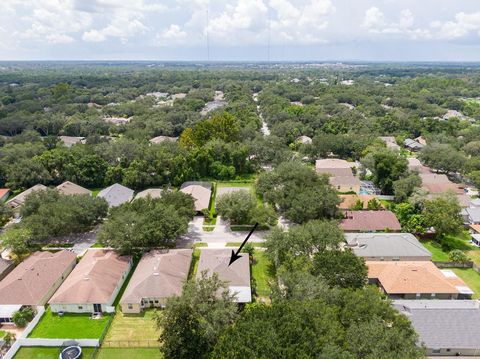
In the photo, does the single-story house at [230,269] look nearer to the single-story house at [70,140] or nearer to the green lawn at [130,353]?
the green lawn at [130,353]

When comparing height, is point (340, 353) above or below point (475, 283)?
above

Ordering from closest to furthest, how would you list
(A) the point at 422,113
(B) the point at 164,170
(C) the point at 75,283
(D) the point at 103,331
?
(D) the point at 103,331
(C) the point at 75,283
(B) the point at 164,170
(A) the point at 422,113

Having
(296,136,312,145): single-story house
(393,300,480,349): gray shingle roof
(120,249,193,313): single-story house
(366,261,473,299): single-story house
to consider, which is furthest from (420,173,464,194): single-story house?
(120,249,193,313): single-story house

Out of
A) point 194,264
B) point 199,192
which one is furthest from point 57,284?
point 199,192

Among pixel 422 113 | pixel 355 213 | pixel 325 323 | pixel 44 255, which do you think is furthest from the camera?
pixel 422 113

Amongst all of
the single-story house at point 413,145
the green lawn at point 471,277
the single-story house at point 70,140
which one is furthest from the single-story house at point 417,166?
the single-story house at point 70,140

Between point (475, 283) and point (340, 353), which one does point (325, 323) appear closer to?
point (340, 353)

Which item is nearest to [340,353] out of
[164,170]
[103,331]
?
[103,331]
